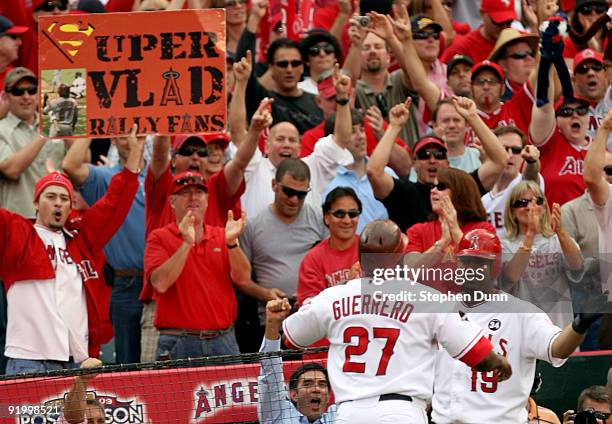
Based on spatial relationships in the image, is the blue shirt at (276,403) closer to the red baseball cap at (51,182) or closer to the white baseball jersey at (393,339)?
the white baseball jersey at (393,339)

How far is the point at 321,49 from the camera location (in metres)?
13.2

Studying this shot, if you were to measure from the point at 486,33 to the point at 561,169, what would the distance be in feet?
10.7

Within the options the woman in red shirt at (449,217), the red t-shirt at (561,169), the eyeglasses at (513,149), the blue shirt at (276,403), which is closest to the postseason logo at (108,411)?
the blue shirt at (276,403)

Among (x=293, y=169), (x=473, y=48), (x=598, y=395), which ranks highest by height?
(x=473, y=48)

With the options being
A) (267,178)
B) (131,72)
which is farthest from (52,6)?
(131,72)

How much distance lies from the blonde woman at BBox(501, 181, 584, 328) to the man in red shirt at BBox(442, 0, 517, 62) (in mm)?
4152

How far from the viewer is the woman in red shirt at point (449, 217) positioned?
949 centimetres

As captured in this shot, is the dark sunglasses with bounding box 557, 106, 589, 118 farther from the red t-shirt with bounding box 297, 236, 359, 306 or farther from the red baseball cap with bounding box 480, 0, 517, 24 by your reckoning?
the red t-shirt with bounding box 297, 236, 359, 306

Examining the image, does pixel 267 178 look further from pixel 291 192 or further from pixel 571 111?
pixel 571 111

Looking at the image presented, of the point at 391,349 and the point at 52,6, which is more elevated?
the point at 52,6

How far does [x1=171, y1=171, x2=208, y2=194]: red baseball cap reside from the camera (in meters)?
10.4

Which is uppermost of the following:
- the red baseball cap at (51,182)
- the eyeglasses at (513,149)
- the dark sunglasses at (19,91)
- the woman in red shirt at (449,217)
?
the dark sunglasses at (19,91)

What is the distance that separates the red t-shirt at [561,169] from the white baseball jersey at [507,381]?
3.54 m

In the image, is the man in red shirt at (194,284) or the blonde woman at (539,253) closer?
the blonde woman at (539,253)
